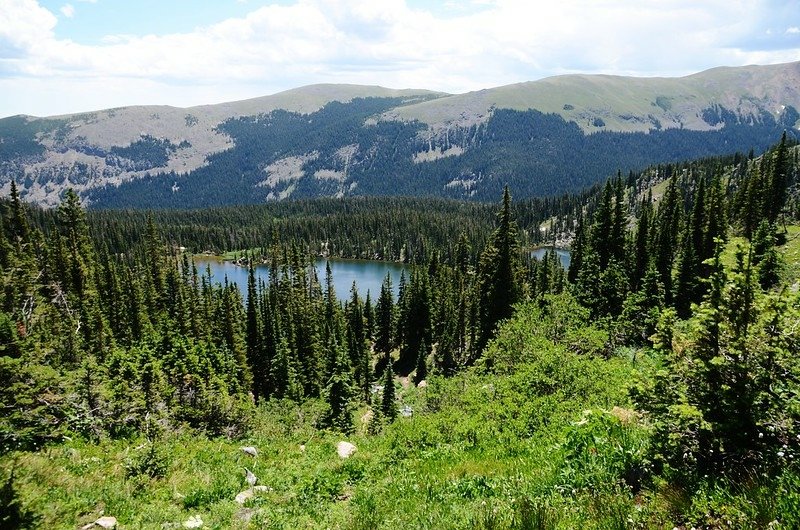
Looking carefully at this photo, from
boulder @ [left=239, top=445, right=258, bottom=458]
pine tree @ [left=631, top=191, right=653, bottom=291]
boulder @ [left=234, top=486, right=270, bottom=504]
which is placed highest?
boulder @ [left=234, top=486, right=270, bottom=504]

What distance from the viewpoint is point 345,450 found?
62.3 feet

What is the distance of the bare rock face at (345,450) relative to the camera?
1838 centimetres

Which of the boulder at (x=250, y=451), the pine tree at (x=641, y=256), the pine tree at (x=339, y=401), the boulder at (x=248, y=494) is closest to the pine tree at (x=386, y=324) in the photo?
the pine tree at (x=641, y=256)

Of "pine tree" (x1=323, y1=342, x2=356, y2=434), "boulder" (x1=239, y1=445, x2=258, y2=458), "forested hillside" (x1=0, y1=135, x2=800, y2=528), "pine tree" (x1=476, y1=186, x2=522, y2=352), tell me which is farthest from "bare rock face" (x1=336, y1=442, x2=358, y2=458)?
"pine tree" (x1=476, y1=186, x2=522, y2=352)

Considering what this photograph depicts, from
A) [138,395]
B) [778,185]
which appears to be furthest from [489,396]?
[778,185]

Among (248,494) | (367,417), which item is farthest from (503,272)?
(248,494)

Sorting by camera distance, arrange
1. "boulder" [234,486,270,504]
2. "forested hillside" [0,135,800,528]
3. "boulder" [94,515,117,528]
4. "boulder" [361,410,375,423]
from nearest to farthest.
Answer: "forested hillside" [0,135,800,528] → "boulder" [94,515,117,528] → "boulder" [234,486,270,504] → "boulder" [361,410,375,423]

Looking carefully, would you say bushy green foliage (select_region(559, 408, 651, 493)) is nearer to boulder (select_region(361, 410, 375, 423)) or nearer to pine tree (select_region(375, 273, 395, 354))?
boulder (select_region(361, 410, 375, 423))

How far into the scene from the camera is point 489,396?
81.9 ft

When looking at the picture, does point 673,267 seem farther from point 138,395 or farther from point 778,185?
point 138,395

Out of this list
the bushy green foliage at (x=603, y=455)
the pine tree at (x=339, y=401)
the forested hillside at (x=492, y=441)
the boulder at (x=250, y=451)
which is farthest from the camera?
the pine tree at (x=339, y=401)

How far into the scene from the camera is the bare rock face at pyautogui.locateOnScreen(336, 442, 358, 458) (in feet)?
60.3

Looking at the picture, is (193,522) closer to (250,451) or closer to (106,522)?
(106,522)

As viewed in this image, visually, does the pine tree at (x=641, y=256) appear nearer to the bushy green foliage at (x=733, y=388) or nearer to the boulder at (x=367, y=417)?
the boulder at (x=367, y=417)
